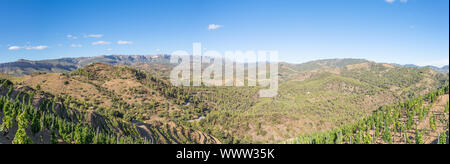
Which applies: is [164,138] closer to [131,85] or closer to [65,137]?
[65,137]

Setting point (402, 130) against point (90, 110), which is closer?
point (90, 110)

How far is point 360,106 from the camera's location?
17550cm

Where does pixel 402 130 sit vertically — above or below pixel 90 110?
below

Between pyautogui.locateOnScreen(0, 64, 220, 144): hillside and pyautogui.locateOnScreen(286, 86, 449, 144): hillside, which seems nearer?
pyautogui.locateOnScreen(0, 64, 220, 144): hillside

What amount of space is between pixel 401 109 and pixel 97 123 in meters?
114

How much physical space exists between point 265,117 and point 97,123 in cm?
9033

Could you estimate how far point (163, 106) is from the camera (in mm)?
120750

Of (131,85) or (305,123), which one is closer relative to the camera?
(305,123)

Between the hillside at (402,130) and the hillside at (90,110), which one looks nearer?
the hillside at (90,110)
